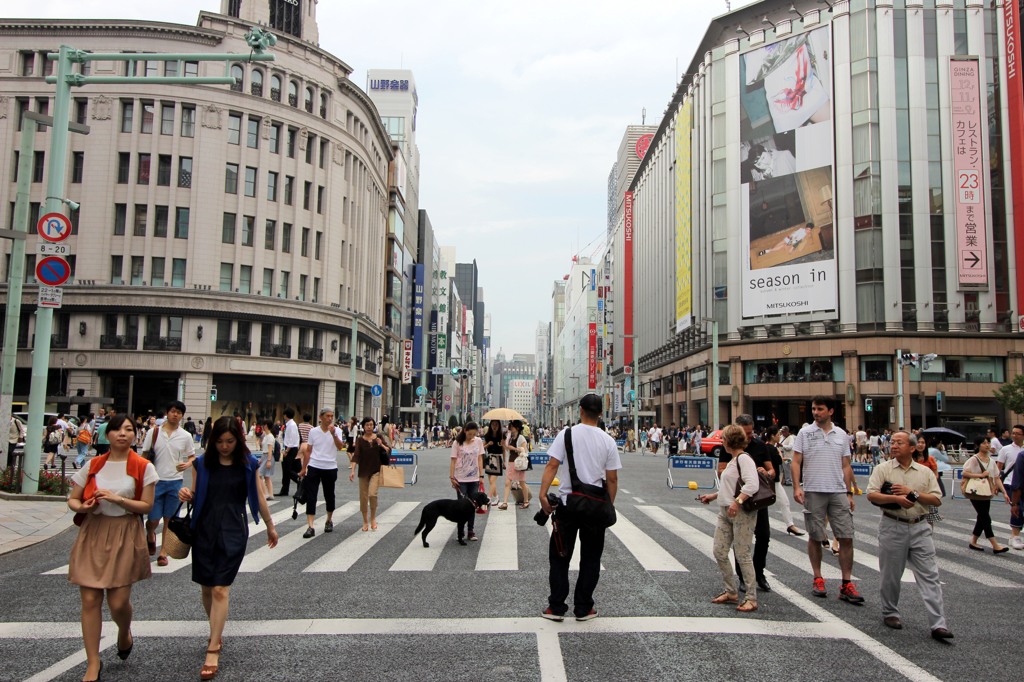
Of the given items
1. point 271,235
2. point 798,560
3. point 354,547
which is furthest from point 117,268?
point 798,560

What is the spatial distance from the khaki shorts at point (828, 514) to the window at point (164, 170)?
47508 mm

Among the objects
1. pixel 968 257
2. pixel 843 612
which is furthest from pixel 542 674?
pixel 968 257

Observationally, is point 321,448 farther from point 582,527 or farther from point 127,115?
point 127,115

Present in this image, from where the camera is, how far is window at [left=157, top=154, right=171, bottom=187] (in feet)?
155

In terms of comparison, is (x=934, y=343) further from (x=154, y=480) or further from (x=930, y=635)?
(x=154, y=480)

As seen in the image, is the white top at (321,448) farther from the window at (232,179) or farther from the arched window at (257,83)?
the arched window at (257,83)

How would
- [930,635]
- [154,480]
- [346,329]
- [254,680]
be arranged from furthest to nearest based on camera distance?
[346,329], [930,635], [154,480], [254,680]

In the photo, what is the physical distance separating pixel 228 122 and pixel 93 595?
1928 inches

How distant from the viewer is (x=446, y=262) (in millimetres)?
166750

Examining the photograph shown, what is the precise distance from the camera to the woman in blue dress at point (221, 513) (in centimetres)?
545

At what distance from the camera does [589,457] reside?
6.59 m

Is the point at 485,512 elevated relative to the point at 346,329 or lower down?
lower down

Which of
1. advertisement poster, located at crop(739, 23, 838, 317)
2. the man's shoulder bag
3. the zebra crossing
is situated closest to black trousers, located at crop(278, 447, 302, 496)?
the zebra crossing

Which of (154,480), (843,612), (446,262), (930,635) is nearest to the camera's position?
(154,480)
